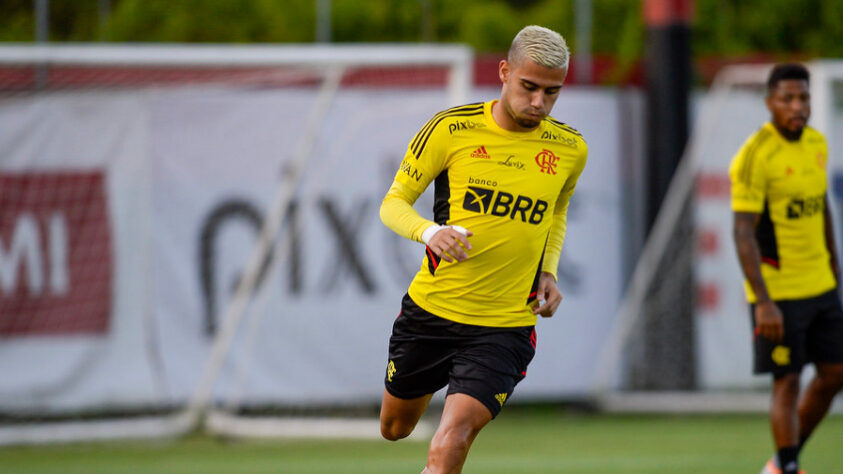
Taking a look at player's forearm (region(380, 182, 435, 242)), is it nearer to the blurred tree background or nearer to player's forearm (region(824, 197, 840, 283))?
player's forearm (region(824, 197, 840, 283))

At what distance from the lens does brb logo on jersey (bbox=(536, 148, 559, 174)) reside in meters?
5.32

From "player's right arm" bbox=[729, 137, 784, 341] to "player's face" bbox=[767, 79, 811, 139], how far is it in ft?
0.71

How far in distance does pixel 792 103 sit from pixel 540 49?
221 cm

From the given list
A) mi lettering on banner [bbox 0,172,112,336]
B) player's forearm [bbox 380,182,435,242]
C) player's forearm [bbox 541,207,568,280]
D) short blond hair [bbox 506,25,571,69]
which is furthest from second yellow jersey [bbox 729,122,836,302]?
mi lettering on banner [bbox 0,172,112,336]

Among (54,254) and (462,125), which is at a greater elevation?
(462,125)

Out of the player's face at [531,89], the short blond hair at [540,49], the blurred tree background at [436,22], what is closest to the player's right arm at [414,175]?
the player's face at [531,89]

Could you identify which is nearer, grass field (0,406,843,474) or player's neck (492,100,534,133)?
player's neck (492,100,534,133)

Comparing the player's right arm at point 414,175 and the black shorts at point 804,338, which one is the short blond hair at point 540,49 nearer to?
the player's right arm at point 414,175

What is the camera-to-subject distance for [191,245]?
10.9m

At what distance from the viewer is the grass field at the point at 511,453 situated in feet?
26.9

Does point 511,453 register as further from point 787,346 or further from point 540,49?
point 540,49

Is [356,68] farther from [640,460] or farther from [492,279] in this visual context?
[492,279]

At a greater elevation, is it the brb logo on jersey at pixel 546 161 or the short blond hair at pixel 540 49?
the short blond hair at pixel 540 49

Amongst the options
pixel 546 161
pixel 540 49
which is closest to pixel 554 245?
pixel 546 161
